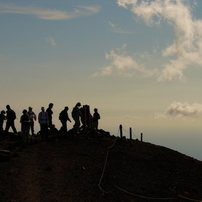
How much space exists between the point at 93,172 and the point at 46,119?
7.43m

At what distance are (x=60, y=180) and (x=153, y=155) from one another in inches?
381

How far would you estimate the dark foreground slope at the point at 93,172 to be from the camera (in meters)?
18.8

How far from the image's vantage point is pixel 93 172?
71.8 feet

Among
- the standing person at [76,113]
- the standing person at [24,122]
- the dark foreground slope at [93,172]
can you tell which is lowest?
the dark foreground slope at [93,172]

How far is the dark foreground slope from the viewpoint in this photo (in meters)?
18.8

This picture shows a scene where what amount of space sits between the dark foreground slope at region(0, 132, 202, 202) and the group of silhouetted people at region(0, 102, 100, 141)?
4.27ft

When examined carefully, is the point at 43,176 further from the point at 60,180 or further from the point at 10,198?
the point at 10,198

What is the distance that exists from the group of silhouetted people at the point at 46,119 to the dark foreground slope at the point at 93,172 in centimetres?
130

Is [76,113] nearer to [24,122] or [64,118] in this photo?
[64,118]

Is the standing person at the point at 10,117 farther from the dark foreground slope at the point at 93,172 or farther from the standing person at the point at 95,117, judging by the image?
the standing person at the point at 95,117

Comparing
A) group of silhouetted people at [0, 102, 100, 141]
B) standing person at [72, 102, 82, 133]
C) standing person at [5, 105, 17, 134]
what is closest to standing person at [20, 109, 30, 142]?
group of silhouetted people at [0, 102, 100, 141]

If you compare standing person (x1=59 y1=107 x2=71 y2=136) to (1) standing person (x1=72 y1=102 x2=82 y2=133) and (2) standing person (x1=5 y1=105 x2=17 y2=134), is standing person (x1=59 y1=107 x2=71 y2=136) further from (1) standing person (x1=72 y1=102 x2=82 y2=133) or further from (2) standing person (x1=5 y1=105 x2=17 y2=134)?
(2) standing person (x1=5 y1=105 x2=17 y2=134)

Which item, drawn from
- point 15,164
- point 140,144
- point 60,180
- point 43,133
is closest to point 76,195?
point 60,180

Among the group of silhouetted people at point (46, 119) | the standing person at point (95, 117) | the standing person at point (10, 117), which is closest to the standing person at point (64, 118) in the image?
the group of silhouetted people at point (46, 119)
